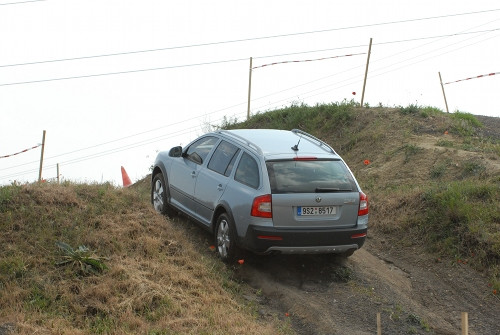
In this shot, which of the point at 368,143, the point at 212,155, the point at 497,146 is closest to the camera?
the point at 212,155

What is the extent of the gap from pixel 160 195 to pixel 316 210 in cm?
349

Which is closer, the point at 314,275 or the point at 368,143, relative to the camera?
the point at 314,275

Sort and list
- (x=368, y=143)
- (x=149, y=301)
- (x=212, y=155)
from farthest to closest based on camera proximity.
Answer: (x=368, y=143) < (x=212, y=155) < (x=149, y=301)

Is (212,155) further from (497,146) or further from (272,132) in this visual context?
(497,146)

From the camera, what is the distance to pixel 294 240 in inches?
340

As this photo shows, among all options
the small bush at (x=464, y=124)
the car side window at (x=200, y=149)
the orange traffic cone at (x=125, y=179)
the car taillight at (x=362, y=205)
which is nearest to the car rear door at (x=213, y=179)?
the car side window at (x=200, y=149)

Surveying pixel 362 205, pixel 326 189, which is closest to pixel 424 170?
pixel 362 205

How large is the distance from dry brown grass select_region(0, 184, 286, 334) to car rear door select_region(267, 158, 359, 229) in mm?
1142

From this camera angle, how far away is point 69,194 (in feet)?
31.2

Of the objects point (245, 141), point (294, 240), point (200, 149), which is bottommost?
point (294, 240)

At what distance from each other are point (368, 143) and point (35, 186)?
27.5 ft

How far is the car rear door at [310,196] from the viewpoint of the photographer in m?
8.66

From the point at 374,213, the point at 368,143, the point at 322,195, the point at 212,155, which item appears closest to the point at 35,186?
the point at 212,155

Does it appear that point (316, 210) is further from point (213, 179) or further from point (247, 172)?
point (213, 179)
